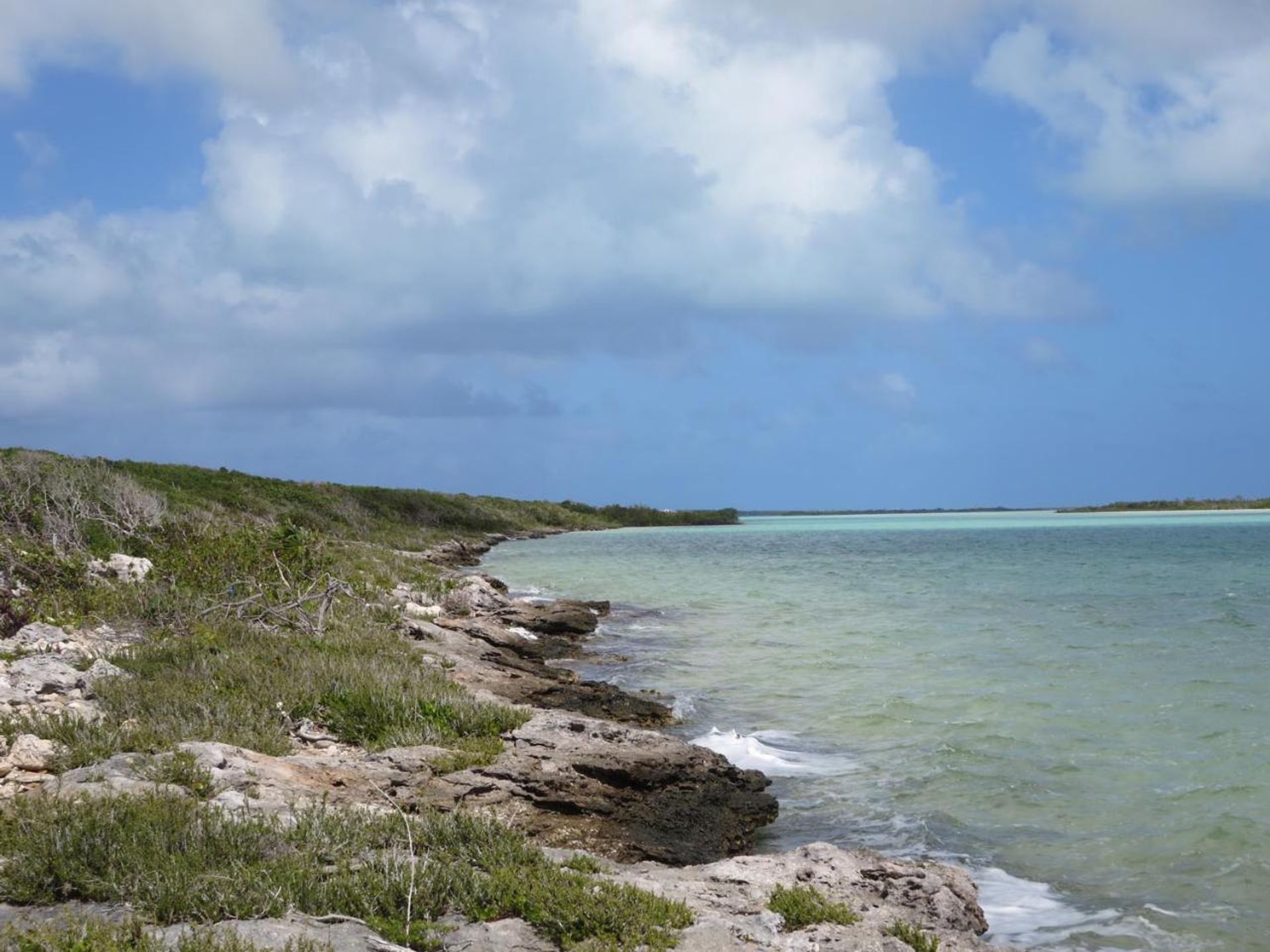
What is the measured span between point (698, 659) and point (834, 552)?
47009 mm

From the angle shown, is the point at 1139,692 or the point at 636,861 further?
the point at 1139,692

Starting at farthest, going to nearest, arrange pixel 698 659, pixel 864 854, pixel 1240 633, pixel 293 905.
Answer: pixel 1240 633, pixel 698 659, pixel 864 854, pixel 293 905

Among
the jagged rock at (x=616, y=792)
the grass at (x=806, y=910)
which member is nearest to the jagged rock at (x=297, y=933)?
the grass at (x=806, y=910)

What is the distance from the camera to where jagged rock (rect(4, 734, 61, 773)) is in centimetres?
832

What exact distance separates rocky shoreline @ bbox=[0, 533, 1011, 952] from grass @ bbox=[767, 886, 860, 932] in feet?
0.18

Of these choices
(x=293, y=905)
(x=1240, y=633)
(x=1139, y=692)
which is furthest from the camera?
(x=1240, y=633)

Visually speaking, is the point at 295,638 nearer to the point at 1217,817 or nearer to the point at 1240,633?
the point at 1217,817

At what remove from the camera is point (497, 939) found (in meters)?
5.62

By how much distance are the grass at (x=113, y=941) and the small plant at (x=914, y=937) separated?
12.5ft

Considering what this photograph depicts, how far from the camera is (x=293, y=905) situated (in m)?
5.64

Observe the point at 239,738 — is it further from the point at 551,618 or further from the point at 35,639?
the point at 551,618

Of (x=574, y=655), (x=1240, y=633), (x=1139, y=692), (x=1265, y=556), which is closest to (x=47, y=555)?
(x=574, y=655)

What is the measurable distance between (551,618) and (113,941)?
2083cm

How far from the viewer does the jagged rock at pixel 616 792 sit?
29.1 ft
